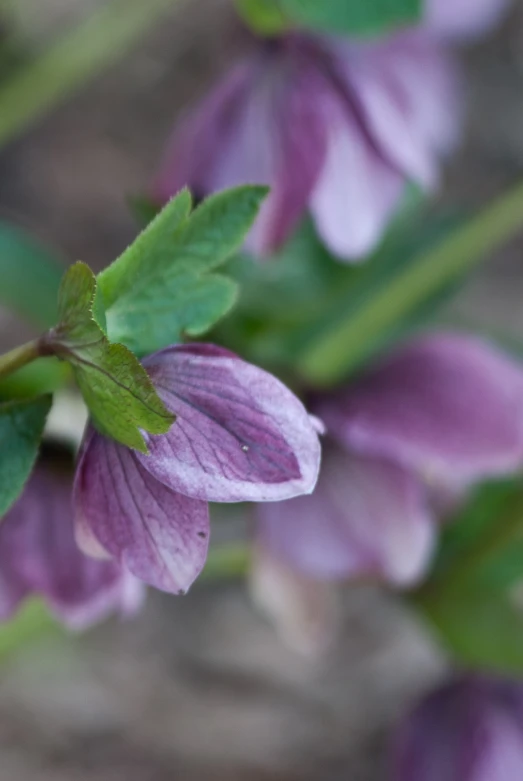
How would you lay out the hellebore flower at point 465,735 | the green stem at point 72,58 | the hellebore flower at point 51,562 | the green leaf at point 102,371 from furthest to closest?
the green stem at point 72,58 → the hellebore flower at point 465,735 → the hellebore flower at point 51,562 → the green leaf at point 102,371

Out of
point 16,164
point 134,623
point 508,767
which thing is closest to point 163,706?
point 134,623

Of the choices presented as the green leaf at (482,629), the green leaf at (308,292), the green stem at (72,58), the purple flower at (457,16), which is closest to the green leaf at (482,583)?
the green leaf at (482,629)

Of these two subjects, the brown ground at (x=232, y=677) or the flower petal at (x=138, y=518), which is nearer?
the flower petal at (x=138, y=518)

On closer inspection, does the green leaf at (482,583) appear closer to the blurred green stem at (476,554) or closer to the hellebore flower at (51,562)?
the blurred green stem at (476,554)

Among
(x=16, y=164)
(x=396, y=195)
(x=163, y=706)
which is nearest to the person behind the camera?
(x=396, y=195)

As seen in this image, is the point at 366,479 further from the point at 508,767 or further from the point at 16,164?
the point at 16,164

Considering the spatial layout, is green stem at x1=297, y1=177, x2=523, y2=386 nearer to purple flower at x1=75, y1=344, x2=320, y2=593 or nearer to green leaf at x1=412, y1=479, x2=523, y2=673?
green leaf at x1=412, y1=479, x2=523, y2=673

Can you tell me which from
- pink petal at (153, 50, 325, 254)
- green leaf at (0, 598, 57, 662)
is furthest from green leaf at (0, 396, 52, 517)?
green leaf at (0, 598, 57, 662)
